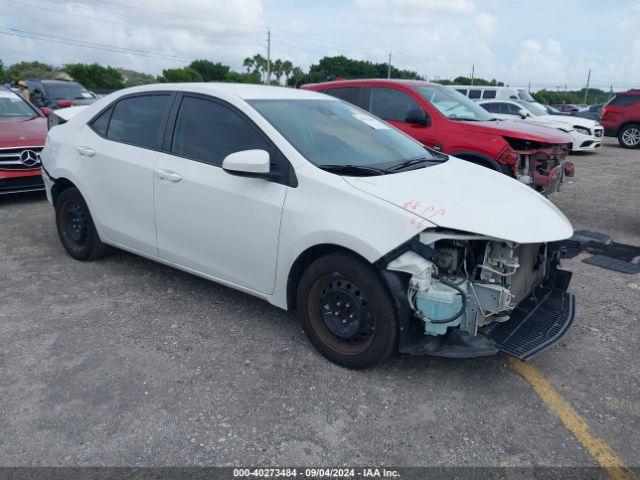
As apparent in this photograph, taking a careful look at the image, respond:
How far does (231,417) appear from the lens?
9.40ft

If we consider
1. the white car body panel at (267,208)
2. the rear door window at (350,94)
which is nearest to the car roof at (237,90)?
the white car body panel at (267,208)

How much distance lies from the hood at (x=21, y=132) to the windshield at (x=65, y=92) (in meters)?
9.21

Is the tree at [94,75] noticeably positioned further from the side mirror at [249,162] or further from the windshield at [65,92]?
the side mirror at [249,162]

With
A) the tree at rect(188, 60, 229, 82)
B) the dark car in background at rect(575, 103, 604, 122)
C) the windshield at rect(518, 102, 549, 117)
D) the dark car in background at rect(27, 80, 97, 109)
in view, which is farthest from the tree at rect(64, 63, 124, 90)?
the windshield at rect(518, 102, 549, 117)

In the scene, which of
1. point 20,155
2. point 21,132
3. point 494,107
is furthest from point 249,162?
point 494,107

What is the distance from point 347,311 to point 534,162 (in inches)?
175

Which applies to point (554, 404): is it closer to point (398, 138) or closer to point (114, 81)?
point (398, 138)

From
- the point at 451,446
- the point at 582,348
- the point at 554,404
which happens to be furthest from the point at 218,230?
the point at 582,348

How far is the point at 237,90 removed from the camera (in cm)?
400

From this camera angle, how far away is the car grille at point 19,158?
6.99 meters

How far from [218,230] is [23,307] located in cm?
177

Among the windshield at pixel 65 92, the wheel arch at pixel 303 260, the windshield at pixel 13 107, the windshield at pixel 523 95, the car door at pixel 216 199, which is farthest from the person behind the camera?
the windshield at pixel 523 95

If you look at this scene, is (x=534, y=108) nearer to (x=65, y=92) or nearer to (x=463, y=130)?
(x=463, y=130)

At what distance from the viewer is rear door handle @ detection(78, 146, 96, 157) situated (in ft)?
15.1
